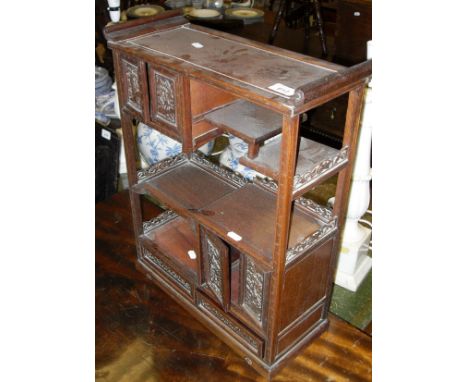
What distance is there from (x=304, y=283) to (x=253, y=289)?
0.58 feet

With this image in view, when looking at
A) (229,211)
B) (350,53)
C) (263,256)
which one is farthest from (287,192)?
(350,53)

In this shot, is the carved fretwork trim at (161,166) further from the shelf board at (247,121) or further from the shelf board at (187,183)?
the shelf board at (247,121)

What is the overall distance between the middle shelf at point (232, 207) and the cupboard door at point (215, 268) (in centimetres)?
5

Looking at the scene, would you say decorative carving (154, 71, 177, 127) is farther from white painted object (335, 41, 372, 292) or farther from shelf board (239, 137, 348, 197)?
white painted object (335, 41, 372, 292)

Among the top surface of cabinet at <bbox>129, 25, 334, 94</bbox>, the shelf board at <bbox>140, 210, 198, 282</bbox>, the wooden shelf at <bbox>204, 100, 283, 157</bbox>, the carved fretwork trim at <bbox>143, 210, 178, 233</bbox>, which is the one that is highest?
the top surface of cabinet at <bbox>129, 25, 334, 94</bbox>

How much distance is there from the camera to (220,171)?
203 centimetres

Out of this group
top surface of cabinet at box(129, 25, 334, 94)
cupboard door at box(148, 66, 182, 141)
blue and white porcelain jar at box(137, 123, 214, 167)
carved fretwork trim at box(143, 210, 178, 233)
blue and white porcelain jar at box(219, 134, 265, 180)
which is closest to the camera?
top surface of cabinet at box(129, 25, 334, 94)

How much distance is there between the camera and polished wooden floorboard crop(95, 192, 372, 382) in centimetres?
182

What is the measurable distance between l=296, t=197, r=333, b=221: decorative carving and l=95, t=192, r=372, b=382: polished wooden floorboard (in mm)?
511

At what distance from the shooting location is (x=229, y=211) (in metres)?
1.80

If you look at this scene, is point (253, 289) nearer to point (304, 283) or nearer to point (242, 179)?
point (304, 283)

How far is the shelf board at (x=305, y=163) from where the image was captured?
1.46 m

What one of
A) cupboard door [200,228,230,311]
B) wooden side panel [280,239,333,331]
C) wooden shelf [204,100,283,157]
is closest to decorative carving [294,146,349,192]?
wooden shelf [204,100,283,157]

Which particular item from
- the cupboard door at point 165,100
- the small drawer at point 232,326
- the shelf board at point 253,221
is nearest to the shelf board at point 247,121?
the cupboard door at point 165,100
